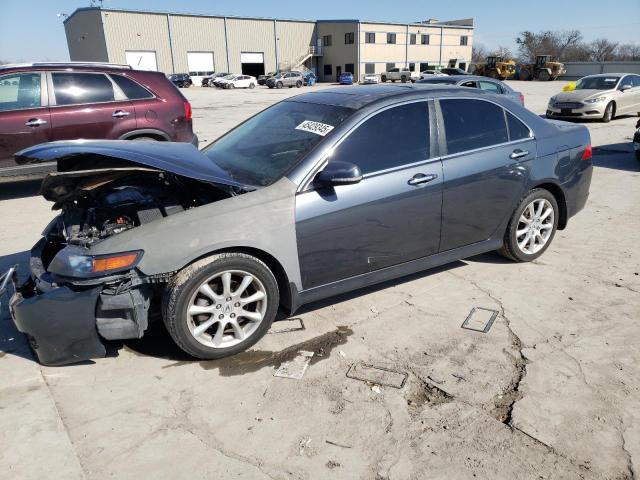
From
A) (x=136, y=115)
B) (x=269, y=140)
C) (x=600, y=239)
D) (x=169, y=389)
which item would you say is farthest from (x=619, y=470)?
(x=136, y=115)

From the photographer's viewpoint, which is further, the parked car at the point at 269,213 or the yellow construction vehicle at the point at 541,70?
the yellow construction vehicle at the point at 541,70

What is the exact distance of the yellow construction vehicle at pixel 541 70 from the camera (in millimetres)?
51031

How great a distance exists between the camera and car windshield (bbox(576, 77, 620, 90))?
50.3ft

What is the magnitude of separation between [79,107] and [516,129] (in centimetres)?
587

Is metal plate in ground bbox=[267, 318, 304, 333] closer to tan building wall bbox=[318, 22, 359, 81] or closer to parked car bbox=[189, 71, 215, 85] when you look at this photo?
parked car bbox=[189, 71, 215, 85]

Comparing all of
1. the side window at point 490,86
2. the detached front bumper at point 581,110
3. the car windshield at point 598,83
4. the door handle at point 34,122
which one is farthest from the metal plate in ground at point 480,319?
the car windshield at point 598,83

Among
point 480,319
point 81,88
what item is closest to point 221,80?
point 81,88

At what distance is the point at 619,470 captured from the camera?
2350mm

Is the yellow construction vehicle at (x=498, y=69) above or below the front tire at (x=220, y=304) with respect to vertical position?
above

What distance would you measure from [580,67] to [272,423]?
64897 mm

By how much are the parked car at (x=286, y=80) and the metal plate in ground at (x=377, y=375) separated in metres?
48.0

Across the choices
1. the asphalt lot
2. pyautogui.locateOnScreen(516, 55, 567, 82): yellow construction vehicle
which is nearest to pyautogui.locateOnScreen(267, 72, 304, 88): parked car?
pyautogui.locateOnScreen(516, 55, 567, 82): yellow construction vehicle

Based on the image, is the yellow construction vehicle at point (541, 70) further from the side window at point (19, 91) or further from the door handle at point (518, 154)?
the side window at point (19, 91)

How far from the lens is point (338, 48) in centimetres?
6688
